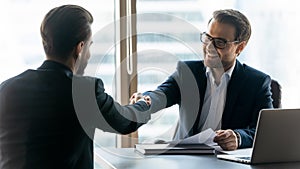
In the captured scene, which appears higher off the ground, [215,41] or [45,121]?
[215,41]

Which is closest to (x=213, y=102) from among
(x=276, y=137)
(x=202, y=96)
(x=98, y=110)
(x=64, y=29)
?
(x=202, y=96)

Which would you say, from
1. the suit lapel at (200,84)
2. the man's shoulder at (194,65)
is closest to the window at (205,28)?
the man's shoulder at (194,65)

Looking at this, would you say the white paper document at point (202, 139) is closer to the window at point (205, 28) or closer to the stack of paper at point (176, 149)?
the stack of paper at point (176, 149)

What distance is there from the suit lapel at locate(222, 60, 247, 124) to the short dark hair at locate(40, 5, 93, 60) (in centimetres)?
96

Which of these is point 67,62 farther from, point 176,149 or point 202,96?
point 202,96

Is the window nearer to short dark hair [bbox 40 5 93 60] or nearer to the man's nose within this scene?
the man's nose

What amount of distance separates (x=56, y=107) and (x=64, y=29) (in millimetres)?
284

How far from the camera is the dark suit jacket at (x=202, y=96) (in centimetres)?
263

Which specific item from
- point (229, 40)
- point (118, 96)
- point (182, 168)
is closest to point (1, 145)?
point (182, 168)

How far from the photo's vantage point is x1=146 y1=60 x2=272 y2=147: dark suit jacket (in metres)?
2.63

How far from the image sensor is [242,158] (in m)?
2.07

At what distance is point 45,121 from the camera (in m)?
1.82

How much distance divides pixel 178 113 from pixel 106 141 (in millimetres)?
615

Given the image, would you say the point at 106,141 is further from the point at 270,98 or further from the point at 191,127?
the point at 270,98
